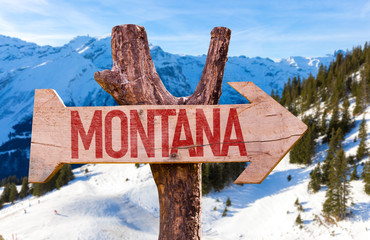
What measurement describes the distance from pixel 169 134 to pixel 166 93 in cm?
52

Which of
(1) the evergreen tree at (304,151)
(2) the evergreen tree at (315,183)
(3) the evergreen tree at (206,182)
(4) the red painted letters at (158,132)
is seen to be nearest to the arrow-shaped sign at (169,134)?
(4) the red painted letters at (158,132)

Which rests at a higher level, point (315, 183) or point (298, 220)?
point (315, 183)

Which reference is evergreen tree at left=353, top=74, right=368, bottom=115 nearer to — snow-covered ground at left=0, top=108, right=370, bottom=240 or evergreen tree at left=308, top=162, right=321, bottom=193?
snow-covered ground at left=0, top=108, right=370, bottom=240

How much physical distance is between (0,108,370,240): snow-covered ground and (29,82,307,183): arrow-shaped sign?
1848 centimetres

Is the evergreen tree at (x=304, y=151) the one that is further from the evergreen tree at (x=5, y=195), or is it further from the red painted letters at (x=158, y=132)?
the evergreen tree at (x=5, y=195)

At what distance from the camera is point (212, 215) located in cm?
2475

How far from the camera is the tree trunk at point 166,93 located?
6.31 feet

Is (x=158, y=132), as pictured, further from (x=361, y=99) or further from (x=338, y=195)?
(x=361, y=99)

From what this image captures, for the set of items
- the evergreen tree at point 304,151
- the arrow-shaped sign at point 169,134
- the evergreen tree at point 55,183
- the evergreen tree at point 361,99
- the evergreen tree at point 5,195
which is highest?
the evergreen tree at point 361,99

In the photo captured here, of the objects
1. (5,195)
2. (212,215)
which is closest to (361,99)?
(212,215)

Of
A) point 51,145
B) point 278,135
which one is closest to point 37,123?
point 51,145

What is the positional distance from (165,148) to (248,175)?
0.70 metres

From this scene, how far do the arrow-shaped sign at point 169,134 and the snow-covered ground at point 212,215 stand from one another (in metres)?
18.5

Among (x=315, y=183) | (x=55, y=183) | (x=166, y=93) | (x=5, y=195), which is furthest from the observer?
(x=5, y=195)
